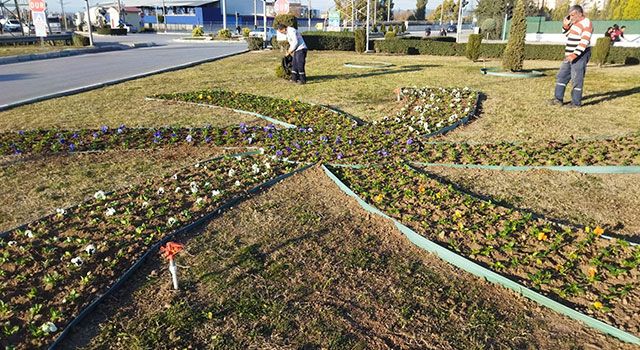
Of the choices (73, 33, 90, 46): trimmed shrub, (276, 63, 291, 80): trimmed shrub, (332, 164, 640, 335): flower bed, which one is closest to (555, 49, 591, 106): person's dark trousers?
(332, 164, 640, 335): flower bed

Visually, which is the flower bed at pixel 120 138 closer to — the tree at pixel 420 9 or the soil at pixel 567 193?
the soil at pixel 567 193

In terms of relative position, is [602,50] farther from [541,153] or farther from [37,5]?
[37,5]

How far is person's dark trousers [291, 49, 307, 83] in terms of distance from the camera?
1152cm

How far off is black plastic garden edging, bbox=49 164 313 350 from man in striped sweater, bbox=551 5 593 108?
5483 mm

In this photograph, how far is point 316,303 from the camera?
3.08 meters

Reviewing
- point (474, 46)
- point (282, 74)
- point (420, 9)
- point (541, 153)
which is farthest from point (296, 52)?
point (420, 9)

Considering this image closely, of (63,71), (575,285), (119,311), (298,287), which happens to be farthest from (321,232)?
(63,71)

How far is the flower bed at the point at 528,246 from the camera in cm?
309

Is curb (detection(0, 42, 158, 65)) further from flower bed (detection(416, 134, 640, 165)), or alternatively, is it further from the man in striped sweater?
the man in striped sweater

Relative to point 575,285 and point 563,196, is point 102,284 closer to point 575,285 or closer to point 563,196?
point 575,285

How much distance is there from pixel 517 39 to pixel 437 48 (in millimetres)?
10631

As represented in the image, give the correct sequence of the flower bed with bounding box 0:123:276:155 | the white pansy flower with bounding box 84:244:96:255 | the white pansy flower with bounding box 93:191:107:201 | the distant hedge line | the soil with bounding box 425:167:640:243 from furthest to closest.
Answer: the distant hedge line, the flower bed with bounding box 0:123:276:155, the white pansy flower with bounding box 93:191:107:201, the soil with bounding box 425:167:640:243, the white pansy flower with bounding box 84:244:96:255

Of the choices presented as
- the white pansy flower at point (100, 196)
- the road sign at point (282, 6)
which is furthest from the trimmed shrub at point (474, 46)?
the white pansy flower at point (100, 196)

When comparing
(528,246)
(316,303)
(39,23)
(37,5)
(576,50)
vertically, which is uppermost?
(37,5)
